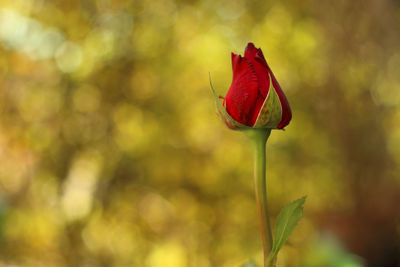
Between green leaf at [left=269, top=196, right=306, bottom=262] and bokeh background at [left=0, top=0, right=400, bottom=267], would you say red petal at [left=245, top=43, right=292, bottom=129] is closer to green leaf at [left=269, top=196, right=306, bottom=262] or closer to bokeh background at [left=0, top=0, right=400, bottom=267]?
green leaf at [left=269, top=196, right=306, bottom=262]

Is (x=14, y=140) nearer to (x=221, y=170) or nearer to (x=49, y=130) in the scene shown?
(x=49, y=130)

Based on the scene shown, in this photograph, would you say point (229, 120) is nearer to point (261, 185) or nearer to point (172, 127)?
point (261, 185)

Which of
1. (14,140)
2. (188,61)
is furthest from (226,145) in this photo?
(14,140)

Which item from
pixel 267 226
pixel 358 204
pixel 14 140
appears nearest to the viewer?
pixel 267 226

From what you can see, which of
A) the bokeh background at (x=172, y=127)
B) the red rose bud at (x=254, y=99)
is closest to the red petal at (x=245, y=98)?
the red rose bud at (x=254, y=99)

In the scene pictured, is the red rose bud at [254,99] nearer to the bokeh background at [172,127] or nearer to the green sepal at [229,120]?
the green sepal at [229,120]

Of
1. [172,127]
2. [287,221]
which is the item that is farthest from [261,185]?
[172,127]

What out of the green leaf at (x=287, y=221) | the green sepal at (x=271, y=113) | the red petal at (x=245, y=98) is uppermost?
the red petal at (x=245, y=98)
